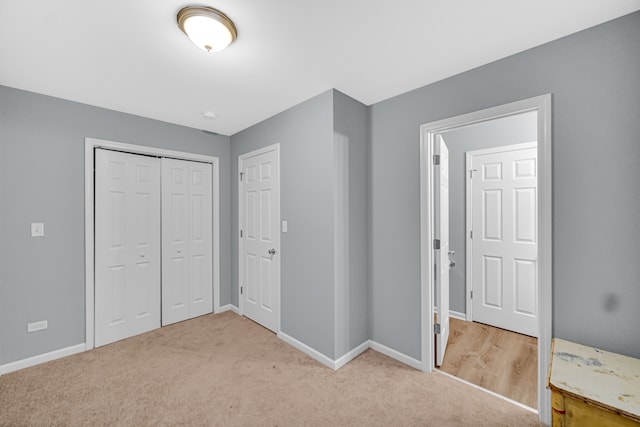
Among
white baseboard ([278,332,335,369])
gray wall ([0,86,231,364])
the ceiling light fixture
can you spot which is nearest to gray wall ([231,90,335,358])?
white baseboard ([278,332,335,369])

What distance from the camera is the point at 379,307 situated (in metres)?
2.58

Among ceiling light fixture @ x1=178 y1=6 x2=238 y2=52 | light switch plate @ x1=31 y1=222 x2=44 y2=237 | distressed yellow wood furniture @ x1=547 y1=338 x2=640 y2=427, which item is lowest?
distressed yellow wood furniture @ x1=547 y1=338 x2=640 y2=427

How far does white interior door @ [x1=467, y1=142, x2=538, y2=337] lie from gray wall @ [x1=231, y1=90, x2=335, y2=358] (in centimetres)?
195

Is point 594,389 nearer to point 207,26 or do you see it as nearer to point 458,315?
point 458,315

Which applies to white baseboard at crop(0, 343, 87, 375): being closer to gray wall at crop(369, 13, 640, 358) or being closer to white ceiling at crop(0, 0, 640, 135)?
white ceiling at crop(0, 0, 640, 135)

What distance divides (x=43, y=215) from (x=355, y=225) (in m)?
2.78

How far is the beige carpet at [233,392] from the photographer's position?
1.75 m

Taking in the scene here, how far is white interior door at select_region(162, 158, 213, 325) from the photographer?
3.16m

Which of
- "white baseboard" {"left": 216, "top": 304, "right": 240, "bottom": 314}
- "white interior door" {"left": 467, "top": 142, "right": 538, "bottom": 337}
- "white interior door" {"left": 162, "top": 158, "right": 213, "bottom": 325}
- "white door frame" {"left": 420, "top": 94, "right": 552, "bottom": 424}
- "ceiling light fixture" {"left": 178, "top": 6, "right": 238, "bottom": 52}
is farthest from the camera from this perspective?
"white baseboard" {"left": 216, "top": 304, "right": 240, "bottom": 314}

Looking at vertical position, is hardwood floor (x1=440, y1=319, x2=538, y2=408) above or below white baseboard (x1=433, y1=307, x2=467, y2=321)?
below

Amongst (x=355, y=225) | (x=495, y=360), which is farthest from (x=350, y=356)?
(x=495, y=360)

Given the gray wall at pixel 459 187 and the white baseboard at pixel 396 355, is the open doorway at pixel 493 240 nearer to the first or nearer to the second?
the gray wall at pixel 459 187

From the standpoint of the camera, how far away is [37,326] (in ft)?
7.77

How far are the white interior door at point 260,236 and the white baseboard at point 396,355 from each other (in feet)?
3.34
